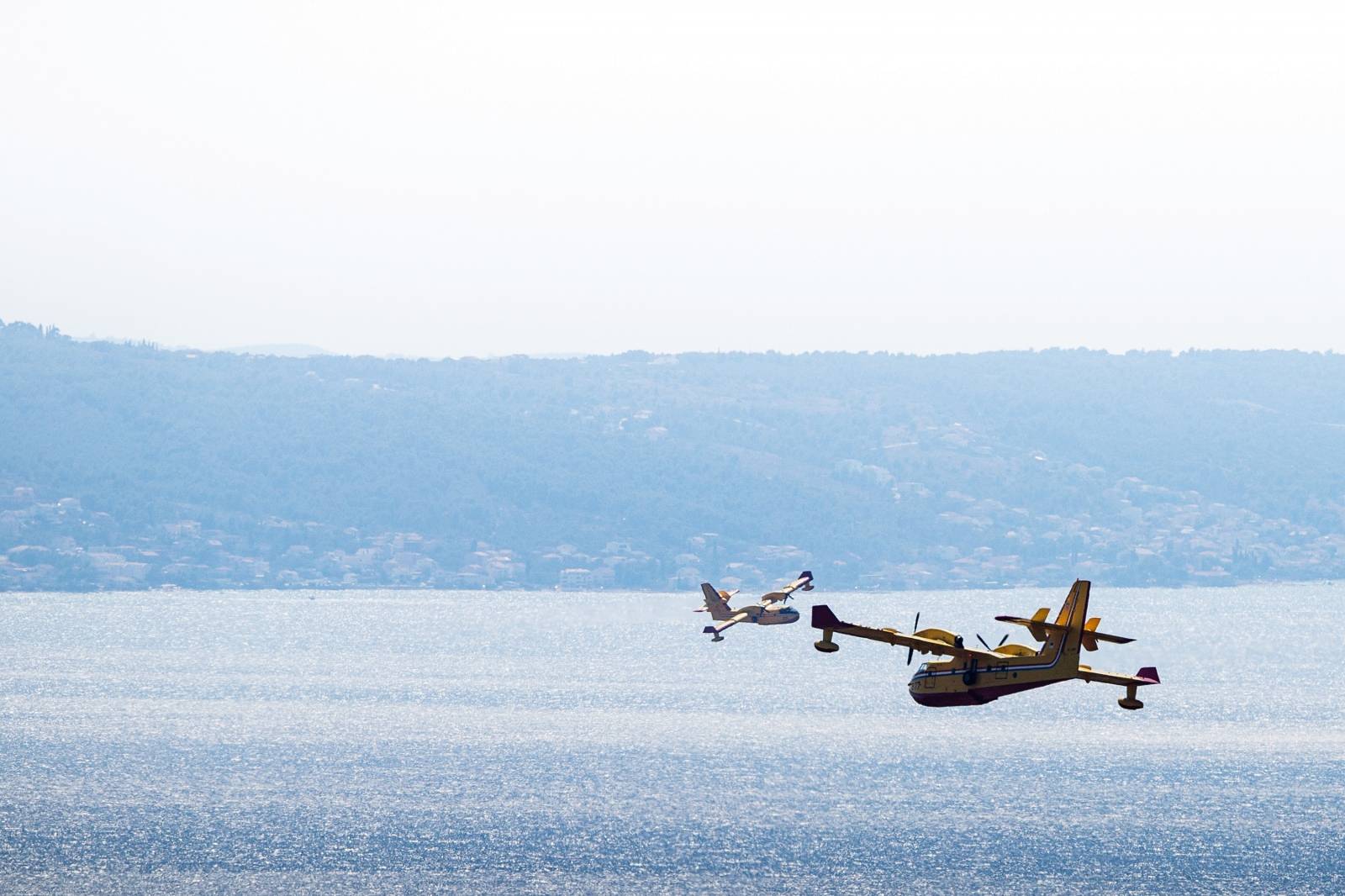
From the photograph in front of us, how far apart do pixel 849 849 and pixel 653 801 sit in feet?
104

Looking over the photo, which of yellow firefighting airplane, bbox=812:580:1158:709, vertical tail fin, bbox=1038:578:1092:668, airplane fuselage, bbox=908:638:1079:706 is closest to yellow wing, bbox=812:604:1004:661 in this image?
yellow firefighting airplane, bbox=812:580:1158:709

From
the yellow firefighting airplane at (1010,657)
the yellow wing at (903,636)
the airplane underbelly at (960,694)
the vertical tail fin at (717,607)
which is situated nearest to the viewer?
the yellow wing at (903,636)

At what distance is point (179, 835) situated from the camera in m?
166

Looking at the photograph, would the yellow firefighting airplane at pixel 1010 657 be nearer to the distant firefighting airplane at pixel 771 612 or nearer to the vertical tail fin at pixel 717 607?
the distant firefighting airplane at pixel 771 612

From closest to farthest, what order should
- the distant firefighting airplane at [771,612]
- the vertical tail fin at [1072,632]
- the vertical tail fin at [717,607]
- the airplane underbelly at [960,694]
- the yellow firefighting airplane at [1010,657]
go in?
the yellow firefighting airplane at [1010,657] < the vertical tail fin at [1072,632] < the airplane underbelly at [960,694] < the distant firefighting airplane at [771,612] < the vertical tail fin at [717,607]

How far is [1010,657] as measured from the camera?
47.4 m

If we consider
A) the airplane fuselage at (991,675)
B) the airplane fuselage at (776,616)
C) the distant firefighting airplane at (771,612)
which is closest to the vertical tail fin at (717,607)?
the distant firefighting airplane at (771,612)

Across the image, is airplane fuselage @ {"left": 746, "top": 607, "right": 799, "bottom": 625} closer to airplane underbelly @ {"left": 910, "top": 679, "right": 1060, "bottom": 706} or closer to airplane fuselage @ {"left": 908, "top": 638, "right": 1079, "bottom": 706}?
→ airplane fuselage @ {"left": 908, "top": 638, "right": 1079, "bottom": 706}

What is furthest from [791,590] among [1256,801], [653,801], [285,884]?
[1256,801]

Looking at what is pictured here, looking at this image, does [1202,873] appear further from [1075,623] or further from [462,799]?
[1075,623]

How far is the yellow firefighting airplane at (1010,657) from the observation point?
45250 millimetres

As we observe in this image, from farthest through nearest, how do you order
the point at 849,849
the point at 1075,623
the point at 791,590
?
the point at 849,849, the point at 791,590, the point at 1075,623

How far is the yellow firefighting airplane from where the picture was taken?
45250 mm

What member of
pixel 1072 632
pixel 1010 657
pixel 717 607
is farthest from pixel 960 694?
pixel 717 607
